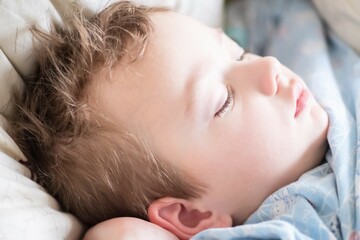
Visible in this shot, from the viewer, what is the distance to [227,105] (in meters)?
0.86

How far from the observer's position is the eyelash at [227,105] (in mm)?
856

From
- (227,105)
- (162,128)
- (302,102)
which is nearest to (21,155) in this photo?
(162,128)

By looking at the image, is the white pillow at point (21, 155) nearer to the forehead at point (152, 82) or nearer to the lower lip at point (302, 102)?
the forehead at point (152, 82)

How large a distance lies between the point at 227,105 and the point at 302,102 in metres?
0.13

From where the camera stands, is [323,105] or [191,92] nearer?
[191,92]

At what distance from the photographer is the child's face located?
33.3 inches

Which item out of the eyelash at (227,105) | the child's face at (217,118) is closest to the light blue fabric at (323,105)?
the child's face at (217,118)

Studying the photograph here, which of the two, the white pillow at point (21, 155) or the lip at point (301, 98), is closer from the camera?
the white pillow at point (21, 155)

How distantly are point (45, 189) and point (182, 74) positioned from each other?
28 centimetres

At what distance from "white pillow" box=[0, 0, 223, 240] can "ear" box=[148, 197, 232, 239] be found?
0.13 metres

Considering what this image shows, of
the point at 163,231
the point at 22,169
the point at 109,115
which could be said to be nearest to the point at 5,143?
the point at 22,169

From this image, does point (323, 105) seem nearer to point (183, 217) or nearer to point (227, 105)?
point (227, 105)

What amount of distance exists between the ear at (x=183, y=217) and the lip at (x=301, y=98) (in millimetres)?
202

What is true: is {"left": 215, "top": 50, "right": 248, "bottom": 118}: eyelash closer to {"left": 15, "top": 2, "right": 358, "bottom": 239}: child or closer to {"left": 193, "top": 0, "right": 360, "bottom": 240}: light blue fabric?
{"left": 15, "top": 2, "right": 358, "bottom": 239}: child
